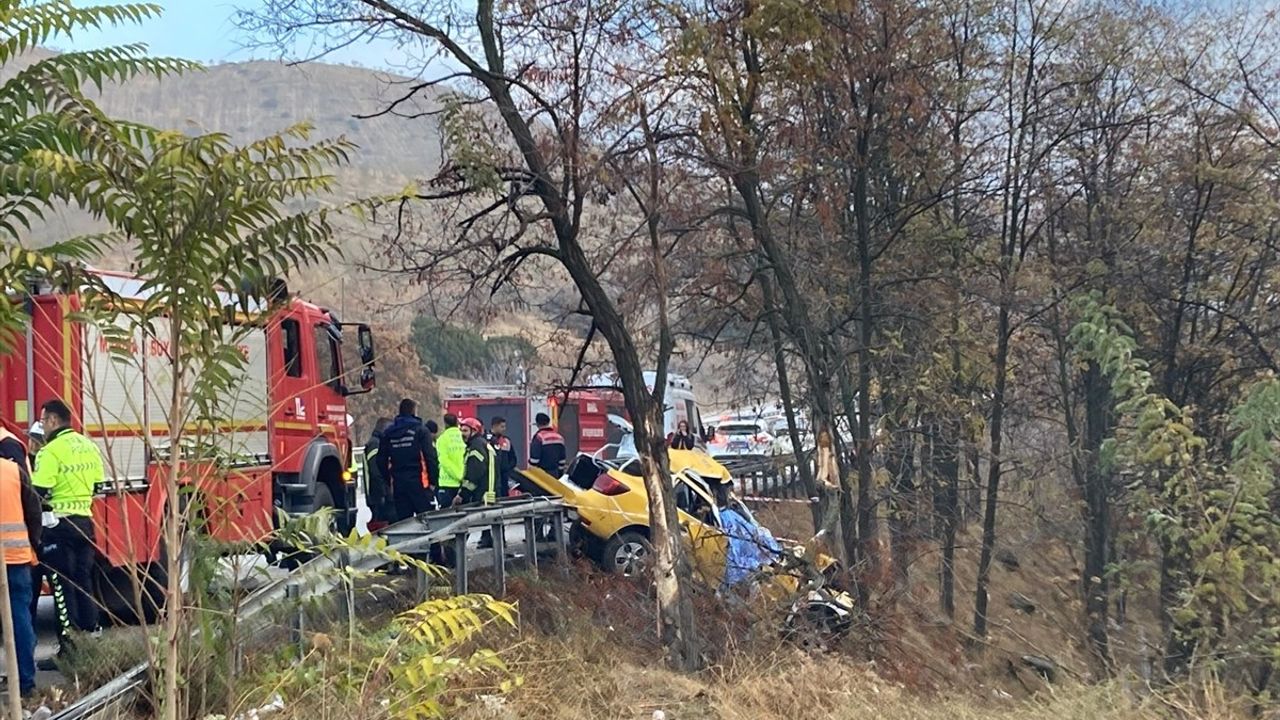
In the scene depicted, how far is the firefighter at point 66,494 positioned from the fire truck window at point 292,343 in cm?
348

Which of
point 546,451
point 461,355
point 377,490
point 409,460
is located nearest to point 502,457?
point 546,451

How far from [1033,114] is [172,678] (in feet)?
56.9

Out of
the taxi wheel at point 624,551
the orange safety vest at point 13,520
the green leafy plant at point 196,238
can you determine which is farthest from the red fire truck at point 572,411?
the green leafy plant at point 196,238

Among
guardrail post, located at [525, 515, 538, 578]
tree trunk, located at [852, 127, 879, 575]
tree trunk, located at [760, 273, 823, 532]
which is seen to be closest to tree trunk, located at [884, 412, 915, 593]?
tree trunk, located at [852, 127, 879, 575]

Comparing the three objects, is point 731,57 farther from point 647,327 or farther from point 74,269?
point 74,269

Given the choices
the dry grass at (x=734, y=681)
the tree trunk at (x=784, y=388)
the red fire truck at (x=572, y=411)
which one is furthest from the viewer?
the red fire truck at (x=572, y=411)

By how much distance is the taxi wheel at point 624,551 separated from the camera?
44.9 feet

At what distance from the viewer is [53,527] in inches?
341

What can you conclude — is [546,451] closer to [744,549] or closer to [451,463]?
[451,463]

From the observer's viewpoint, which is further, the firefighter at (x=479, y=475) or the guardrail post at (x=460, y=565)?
the firefighter at (x=479, y=475)

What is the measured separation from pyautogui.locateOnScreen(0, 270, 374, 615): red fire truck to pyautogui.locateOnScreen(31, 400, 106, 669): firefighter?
196 millimetres

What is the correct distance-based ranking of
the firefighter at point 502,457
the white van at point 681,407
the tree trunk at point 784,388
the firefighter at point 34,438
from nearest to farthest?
the firefighter at point 34,438, the tree trunk at point 784,388, the firefighter at point 502,457, the white van at point 681,407

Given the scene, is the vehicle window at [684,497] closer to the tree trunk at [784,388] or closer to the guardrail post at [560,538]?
the guardrail post at [560,538]

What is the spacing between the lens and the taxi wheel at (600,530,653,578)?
13.7 m
